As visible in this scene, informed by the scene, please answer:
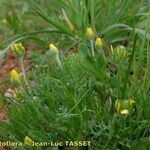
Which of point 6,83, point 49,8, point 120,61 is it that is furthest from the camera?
point 49,8

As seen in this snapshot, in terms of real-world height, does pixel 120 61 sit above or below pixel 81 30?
below

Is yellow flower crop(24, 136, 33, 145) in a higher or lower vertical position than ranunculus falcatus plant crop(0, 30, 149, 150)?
lower

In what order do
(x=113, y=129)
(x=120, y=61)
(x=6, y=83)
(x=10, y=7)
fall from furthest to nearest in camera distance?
(x=10, y=7), (x=6, y=83), (x=120, y=61), (x=113, y=129)

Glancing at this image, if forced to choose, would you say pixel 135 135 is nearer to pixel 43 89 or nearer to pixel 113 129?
pixel 113 129

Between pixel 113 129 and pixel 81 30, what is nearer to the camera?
pixel 113 129

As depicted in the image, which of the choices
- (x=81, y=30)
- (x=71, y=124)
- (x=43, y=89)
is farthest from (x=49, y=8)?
(x=71, y=124)

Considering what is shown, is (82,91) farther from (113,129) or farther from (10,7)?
(10,7)

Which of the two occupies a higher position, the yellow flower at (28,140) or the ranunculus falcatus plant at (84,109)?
the ranunculus falcatus plant at (84,109)

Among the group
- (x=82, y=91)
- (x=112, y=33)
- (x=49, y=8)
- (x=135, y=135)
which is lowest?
(x=135, y=135)

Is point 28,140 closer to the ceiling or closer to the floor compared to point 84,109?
closer to the floor
